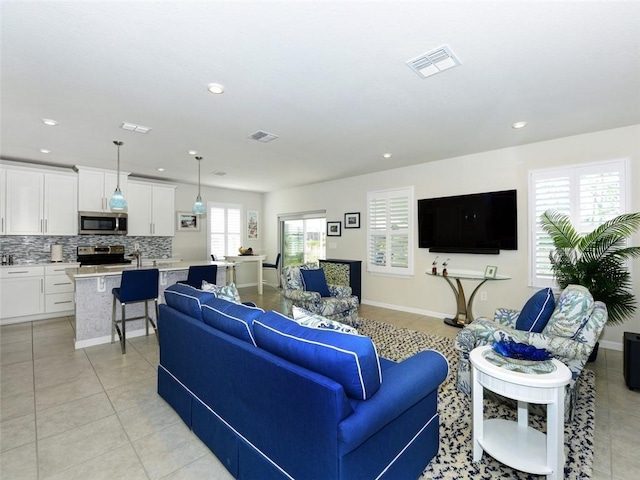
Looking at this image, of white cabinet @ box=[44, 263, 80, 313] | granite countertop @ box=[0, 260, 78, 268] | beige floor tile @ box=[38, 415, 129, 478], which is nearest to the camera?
beige floor tile @ box=[38, 415, 129, 478]

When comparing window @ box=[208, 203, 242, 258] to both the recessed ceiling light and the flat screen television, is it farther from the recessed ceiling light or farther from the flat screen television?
the recessed ceiling light

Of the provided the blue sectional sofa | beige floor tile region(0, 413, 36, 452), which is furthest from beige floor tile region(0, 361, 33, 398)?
the blue sectional sofa

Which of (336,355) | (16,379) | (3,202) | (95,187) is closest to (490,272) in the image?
(336,355)

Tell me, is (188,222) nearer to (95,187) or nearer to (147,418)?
(95,187)

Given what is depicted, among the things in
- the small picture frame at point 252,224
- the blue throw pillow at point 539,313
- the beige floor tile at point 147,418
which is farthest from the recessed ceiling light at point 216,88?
the small picture frame at point 252,224

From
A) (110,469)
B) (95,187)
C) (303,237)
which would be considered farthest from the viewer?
(303,237)

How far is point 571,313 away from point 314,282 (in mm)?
3032

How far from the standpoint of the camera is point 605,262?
10.9 feet

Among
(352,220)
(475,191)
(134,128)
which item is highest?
(134,128)

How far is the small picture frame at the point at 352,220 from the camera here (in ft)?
20.7

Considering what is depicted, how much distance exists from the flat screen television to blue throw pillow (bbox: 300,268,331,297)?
1885 mm

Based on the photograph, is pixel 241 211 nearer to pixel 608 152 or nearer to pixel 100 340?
pixel 100 340

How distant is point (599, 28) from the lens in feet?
6.23

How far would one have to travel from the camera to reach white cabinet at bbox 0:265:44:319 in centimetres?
472
